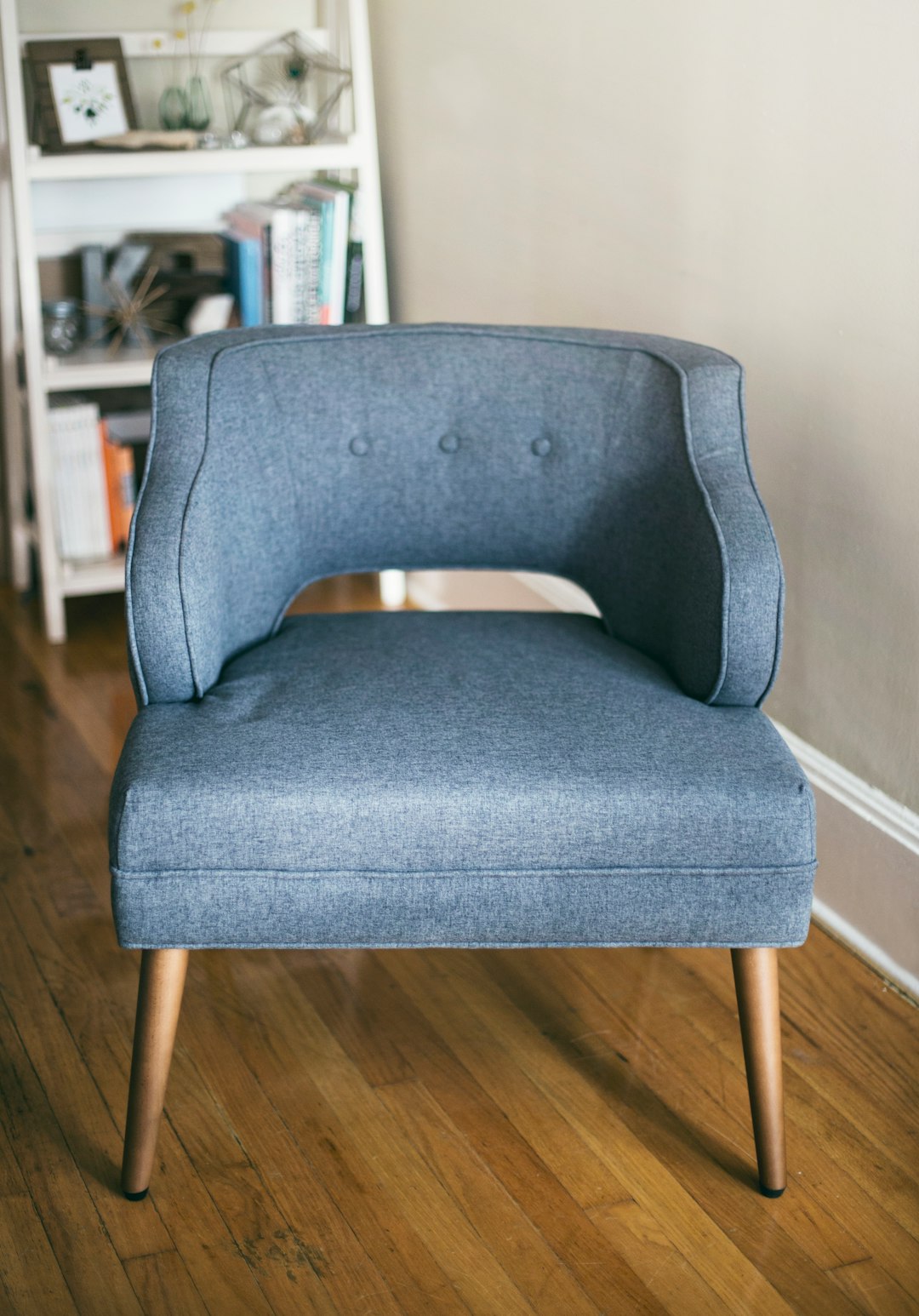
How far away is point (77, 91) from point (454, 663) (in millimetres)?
1757

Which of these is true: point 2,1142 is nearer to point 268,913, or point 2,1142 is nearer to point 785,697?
point 268,913

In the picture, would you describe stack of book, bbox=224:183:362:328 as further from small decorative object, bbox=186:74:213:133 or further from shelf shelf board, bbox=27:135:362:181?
small decorative object, bbox=186:74:213:133

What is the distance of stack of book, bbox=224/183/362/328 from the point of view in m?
2.74

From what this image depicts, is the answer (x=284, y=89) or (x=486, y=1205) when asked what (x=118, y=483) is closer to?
(x=284, y=89)

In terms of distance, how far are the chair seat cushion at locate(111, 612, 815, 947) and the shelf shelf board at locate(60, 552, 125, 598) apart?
1.54 m

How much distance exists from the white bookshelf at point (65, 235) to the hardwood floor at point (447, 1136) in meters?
1.07

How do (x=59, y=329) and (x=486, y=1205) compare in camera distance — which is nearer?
(x=486, y=1205)

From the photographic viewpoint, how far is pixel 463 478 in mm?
1729

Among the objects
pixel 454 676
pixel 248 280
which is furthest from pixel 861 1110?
pixel 248 280

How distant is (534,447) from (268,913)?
2.36 ft

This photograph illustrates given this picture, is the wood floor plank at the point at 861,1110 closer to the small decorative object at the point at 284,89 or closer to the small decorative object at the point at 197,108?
the small decorative object at the point at 284,89

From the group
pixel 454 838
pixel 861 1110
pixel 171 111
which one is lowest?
pixel 861 1110

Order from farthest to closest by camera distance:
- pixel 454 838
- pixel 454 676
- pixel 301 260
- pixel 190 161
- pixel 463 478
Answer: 1. pixel 301 260
2. pixel 190 161
3. pixel 463 478
4. pixel 454 676
5. pixel 454 838

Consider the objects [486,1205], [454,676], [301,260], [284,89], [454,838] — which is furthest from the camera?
[284,89]
